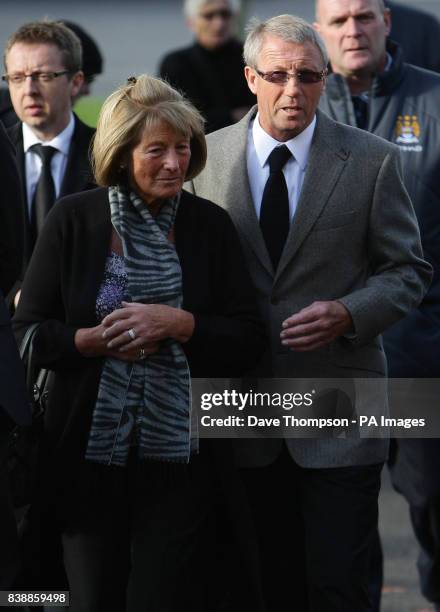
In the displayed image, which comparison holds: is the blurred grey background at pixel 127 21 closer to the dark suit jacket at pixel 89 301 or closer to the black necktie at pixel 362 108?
the black necktie at pixel 362 108

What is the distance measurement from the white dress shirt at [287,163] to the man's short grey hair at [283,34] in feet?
0.79

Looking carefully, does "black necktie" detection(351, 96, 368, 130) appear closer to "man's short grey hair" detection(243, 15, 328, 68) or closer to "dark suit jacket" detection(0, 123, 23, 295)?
"man's short grey hair" detection(243, 15, 328, 68)

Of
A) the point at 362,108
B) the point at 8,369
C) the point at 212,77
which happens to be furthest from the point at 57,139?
the point at 212,77

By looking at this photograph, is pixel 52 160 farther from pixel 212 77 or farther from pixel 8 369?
pixel 212 77

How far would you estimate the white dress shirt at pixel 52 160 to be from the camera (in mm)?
5965

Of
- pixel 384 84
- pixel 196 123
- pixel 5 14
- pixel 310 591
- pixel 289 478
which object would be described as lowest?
pixel 310 591

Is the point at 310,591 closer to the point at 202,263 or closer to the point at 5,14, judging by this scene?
the point at 202,263

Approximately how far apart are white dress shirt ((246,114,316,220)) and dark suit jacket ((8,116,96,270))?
0.93 meters

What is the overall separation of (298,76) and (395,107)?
1.13 m

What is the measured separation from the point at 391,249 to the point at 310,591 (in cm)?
111

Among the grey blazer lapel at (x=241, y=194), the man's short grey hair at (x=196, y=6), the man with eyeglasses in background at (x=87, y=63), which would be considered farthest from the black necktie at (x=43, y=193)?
the man's short grey hair at (x=196, y=6)

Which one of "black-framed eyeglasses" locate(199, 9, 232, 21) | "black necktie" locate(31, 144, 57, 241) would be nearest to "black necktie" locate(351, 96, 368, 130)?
"black necktie" locate(31, 144, 57, 241)

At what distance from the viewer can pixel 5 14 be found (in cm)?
3262

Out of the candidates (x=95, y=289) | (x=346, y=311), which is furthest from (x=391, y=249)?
(x=95, y=289)
